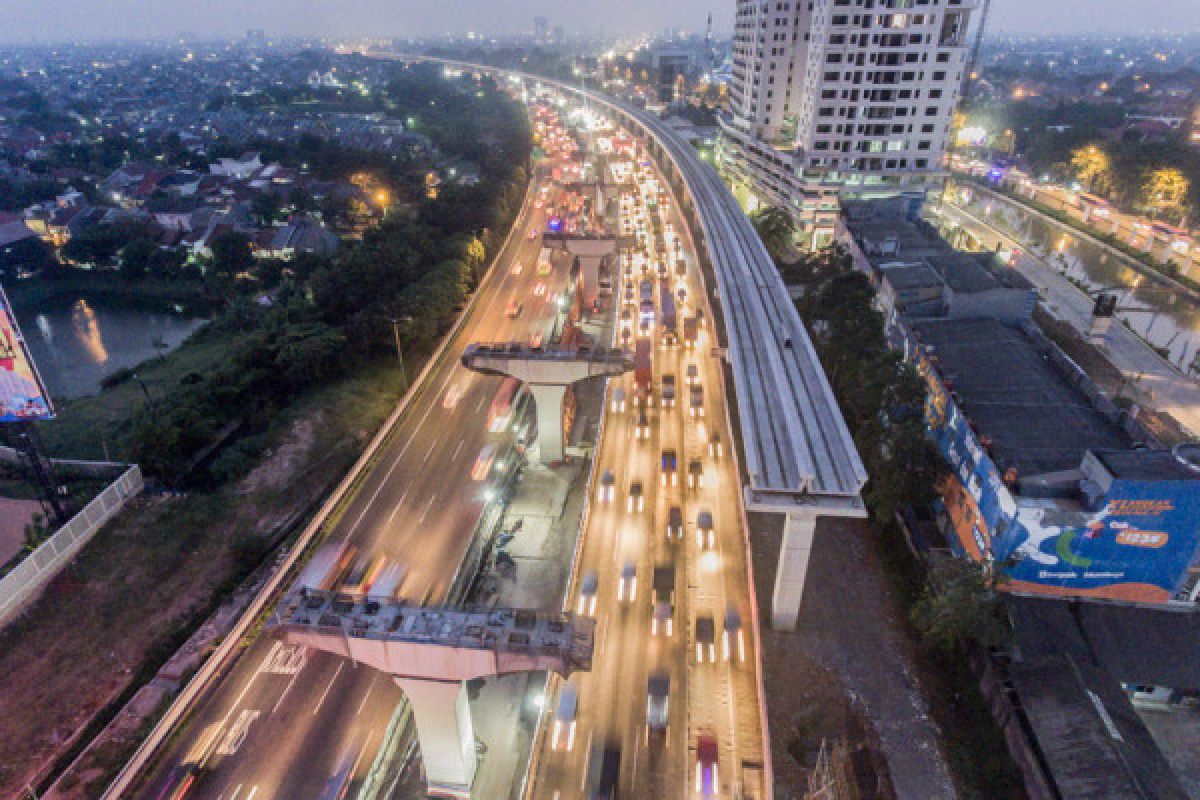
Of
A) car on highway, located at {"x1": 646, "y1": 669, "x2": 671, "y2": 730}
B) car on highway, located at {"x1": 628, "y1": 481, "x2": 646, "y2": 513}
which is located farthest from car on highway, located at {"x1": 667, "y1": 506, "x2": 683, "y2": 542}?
car on highway, located at {"x1": 646, "y1": 669, "x2": 671, "y2": 730}

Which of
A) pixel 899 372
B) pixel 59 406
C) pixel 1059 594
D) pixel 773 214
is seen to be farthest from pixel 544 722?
pixel 773 214

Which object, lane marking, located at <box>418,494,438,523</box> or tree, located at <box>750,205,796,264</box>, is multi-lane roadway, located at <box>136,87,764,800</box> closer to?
lane marking, located at <box>418,494,438,523</box>

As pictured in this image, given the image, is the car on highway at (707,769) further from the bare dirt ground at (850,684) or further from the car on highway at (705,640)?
the car on highway at (705,640)

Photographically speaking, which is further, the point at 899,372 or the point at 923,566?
the point at 899,372

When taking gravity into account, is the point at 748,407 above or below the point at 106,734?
above

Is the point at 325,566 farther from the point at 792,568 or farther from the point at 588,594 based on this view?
the point at 792,568

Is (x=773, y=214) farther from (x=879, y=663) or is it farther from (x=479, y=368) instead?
(x=879, y=663)
